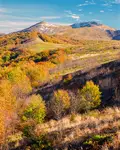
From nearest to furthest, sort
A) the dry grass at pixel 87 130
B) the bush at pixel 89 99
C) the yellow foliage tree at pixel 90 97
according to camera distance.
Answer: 1. the dry grass at pixel 87 130
2. the bush at pixel 89 99
3. the yellow foliage tree at pixel 90 97

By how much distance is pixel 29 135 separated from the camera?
19.8 m

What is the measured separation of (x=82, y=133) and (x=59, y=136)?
69.7 inches

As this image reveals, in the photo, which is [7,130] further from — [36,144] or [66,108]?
[66,108]

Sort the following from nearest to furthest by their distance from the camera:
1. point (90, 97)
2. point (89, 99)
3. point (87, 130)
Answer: point (87, 130)
point (89, 99)
point (90, 97)

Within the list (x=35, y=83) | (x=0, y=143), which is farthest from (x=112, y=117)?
(x=35, y=83)

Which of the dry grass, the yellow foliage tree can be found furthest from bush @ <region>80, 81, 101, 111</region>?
A: the dry grass

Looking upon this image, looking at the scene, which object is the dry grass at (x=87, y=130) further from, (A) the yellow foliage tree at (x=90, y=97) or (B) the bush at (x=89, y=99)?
(A) the yellow foliage tree at (x=90, y=97)

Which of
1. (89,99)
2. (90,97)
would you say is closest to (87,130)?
(89,99)

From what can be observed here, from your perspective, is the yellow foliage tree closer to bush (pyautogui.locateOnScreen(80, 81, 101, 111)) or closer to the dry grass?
bush (pyautogui.locateOnScreen(80, 81, 101, 111))

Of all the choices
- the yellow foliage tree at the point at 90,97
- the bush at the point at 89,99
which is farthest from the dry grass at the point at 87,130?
the yellow foliage tree at the point at 90,97

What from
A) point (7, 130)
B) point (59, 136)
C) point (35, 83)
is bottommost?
point (35, 83)

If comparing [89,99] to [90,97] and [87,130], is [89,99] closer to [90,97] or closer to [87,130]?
[90,97]

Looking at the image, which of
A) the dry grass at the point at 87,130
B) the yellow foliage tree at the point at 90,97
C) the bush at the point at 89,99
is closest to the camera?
the dry grass at the point at 87,130

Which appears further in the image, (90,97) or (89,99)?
(90,97)
